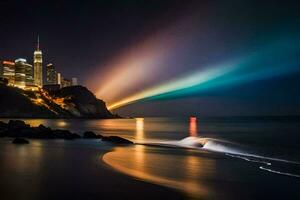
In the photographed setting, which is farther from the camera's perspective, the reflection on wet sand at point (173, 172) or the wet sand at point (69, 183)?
the reflection on wet sand at point (173, 172)

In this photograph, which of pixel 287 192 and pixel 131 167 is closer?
pixel 287 192

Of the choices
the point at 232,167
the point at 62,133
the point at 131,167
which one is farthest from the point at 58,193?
the point at 62,133

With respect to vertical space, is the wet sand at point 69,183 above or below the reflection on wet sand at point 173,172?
above

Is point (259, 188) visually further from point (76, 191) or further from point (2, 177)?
point (2, 177)

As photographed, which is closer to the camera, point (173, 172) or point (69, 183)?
point (69, 183)

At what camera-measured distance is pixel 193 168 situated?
54.4 ft

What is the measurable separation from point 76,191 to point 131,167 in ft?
20.7

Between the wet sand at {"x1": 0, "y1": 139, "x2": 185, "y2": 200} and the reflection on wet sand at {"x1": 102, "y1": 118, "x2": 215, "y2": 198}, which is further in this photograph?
the reflection on wet sand at {"x1": 102, "y1": 118, "x2": 215, "y2": 198}

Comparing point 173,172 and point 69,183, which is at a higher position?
point 69,183

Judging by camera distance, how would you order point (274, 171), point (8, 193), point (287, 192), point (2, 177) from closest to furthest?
point (8, 193) < point (287, 192) < point (2, 177) < point (274, 171)

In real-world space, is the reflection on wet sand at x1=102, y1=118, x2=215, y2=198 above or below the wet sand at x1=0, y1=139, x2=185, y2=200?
below

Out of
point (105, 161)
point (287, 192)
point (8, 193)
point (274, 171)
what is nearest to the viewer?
point (8, 193)

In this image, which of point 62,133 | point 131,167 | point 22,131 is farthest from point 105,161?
point 22,131

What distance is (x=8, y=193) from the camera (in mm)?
9969
